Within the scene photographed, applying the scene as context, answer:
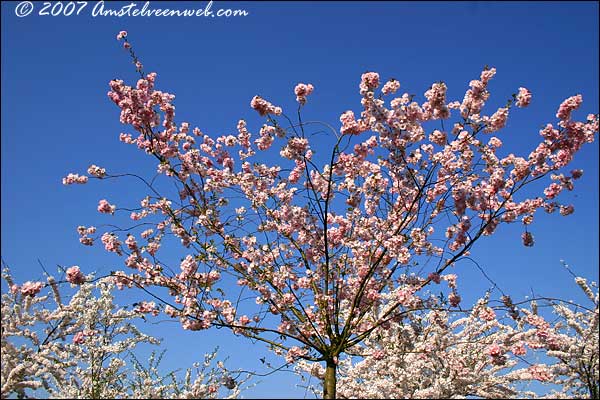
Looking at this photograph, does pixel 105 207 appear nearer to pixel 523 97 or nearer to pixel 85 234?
pixel 85 234

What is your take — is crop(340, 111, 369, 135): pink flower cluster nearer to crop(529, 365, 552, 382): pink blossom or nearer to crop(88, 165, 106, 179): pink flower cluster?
crop(88, 165, 106, 179): pink flower cluster

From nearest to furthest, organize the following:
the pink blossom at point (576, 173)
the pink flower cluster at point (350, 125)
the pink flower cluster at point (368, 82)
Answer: the pink flower cluster at point (368, 82)
the pink flower cluster at point (350, 125)
the pink blossom at point (576, 173)

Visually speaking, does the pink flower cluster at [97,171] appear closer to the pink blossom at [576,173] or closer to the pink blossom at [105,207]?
the pink blossom at [105,207]

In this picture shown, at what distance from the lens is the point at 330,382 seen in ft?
23.8

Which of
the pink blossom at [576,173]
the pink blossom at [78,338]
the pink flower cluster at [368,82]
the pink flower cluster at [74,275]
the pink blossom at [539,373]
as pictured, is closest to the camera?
the pink flower cluster at [368,82]

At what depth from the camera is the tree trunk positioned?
7156mm

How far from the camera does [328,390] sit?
7.18m

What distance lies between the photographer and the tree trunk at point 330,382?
716 centimetres

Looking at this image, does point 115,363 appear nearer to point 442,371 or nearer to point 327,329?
point 327,329

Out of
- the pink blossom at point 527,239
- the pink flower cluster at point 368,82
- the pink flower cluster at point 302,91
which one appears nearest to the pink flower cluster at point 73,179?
the pink flower cluster at point 302,91

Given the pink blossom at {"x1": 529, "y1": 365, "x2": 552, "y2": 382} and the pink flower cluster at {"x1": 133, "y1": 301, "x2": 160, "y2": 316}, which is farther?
the pink blossom at {"x1": 529, "y1": 365, "x2": 552, "y2": 382}

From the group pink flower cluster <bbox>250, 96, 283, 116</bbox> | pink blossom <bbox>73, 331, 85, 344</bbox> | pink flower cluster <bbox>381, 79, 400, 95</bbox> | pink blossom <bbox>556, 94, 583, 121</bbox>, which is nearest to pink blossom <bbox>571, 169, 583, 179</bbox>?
pink blossom <bbox>556, 94, 583, 121</bbox>

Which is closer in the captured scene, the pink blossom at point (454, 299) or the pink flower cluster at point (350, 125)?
the pink flower cluster at point (350, 125)

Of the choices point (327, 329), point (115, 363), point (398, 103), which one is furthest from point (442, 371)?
point (115, 363)
